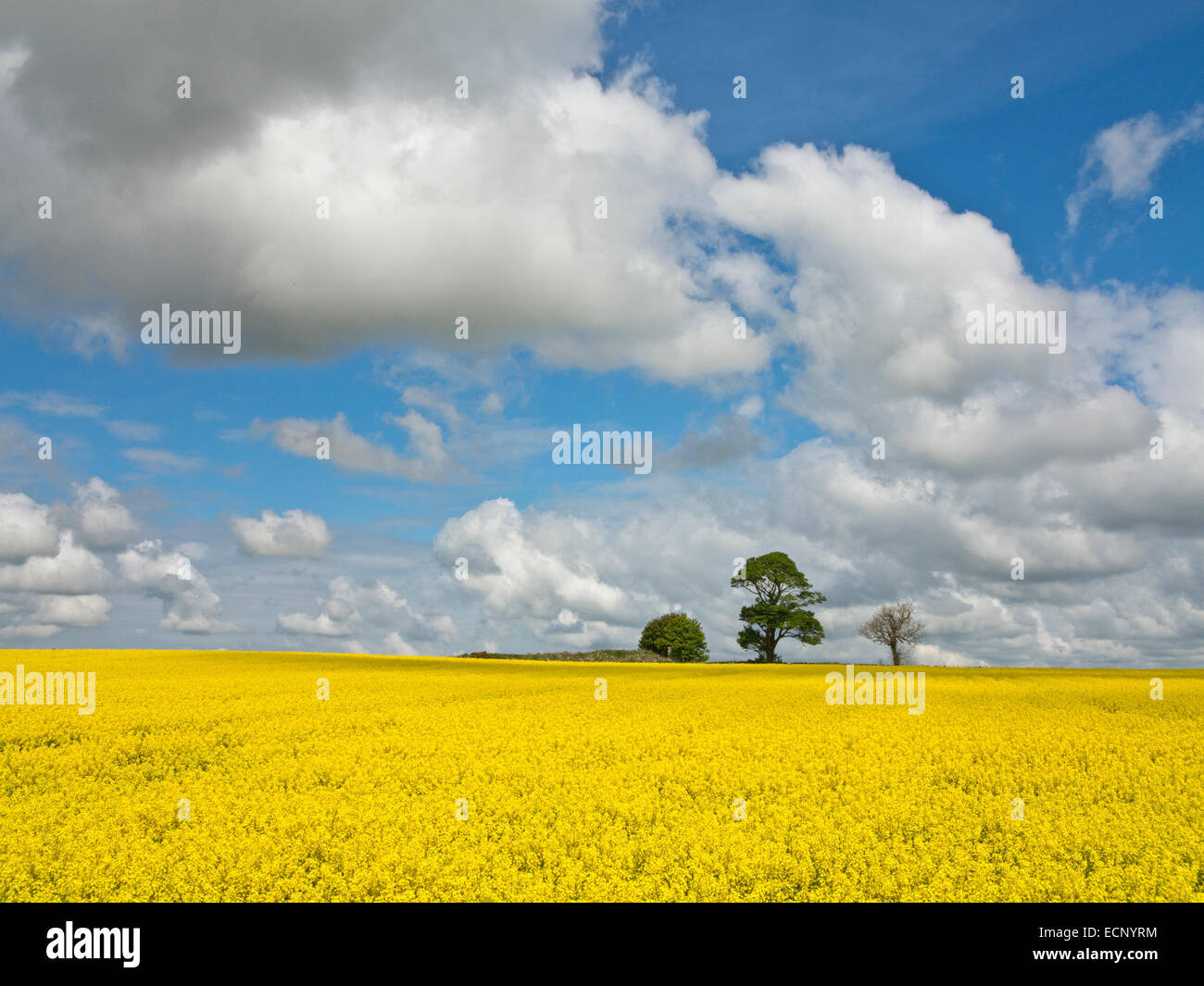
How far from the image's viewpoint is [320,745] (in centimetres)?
1762

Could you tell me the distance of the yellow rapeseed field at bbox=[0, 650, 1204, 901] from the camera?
10070mm

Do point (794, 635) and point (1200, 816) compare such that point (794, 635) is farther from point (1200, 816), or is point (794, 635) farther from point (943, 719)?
point (1200, 816)

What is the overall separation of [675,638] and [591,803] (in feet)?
209

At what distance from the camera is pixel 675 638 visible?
247ft

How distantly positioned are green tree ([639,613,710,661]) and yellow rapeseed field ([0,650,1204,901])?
50626 millimetres

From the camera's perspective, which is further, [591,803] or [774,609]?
[774,609]
